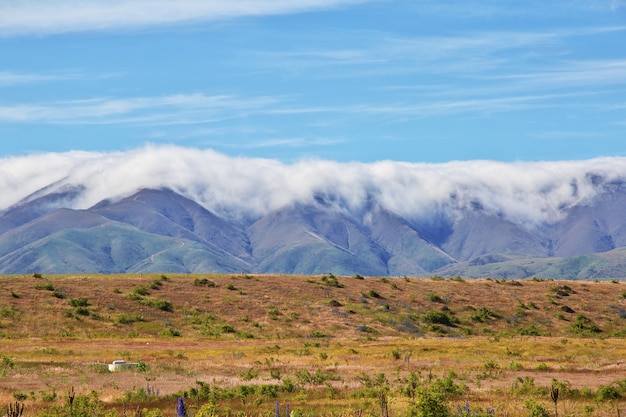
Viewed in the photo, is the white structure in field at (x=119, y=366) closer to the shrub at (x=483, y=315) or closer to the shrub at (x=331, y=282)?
the shrub at (x=483, y=315)

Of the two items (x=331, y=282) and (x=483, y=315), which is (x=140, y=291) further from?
(x=483, y=315)

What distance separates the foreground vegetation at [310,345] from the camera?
42.0m

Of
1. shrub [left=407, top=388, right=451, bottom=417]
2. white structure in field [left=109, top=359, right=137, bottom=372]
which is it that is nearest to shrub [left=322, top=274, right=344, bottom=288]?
white structure in field [left=109, top=359, right=137, bottom=372]

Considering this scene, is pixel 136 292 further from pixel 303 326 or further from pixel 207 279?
pixel 303 326

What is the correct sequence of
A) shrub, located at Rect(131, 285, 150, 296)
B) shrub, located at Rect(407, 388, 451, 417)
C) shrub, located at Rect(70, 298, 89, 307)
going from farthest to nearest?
shrub, located at Rect(131, 285, 150, 296) < shrub, located at Rect(70, 298, 89, 307) < shrub, located at Rect(407, 388, 451, 417)

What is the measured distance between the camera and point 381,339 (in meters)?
94.2

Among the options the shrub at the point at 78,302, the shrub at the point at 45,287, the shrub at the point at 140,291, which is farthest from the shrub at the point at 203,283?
the shrub at the point at 78,302

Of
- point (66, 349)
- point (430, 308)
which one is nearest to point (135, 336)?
point (66, 349)

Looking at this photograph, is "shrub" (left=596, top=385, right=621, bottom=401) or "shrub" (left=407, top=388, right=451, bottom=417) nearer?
"shrub" (left=407, top=388, right=451, bottom=417)

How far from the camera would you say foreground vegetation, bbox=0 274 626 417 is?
4197cm

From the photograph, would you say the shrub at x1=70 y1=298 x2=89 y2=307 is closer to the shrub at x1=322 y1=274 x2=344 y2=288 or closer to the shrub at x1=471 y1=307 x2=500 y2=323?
the shrub at x1=322 y1=274 x2=344 y2=288

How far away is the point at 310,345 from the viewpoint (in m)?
82.4

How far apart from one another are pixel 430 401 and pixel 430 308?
288 feet

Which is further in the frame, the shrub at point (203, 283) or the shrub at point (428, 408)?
the shrub at point (203, 283)
